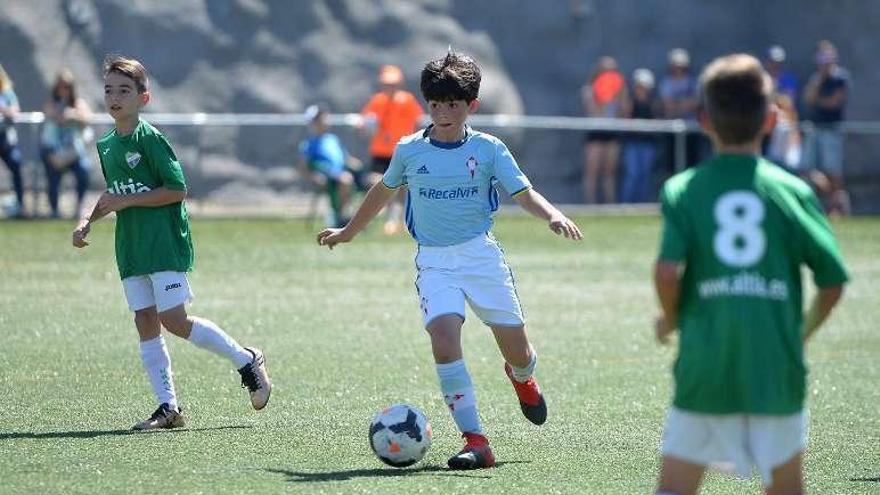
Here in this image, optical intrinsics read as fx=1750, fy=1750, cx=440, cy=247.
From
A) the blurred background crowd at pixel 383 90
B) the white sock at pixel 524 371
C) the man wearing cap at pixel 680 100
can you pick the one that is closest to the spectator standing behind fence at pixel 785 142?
the blurred background crowd at pixel 383 90

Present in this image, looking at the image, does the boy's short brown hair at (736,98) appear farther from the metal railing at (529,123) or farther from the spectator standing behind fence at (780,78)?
the spectator standing behind fence at (780,78)

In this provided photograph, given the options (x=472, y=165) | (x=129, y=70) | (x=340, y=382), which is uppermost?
(x=129, y=70)

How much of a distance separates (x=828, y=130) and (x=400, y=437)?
674 inches

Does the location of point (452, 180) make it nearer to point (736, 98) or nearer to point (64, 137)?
point (736, 98)

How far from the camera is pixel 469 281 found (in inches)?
287

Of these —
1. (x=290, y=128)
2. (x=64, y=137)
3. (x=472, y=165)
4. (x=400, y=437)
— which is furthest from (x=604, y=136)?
(x=400, y=437)

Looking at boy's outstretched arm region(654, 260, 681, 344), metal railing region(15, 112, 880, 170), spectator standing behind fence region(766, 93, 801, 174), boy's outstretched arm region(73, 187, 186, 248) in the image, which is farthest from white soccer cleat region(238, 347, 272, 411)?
spectator standing behind fence region(766, 93, 801, 174)

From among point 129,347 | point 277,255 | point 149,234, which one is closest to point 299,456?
point 149,234

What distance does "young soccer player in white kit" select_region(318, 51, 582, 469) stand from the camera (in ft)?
23.5

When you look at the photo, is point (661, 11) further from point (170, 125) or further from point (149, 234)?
point (149, 234)

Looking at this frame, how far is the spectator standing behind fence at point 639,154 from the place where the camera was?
2312cm

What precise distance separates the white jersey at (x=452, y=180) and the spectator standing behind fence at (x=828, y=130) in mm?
16254

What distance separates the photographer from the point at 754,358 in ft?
15.7

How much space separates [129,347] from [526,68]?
1584 centimetres
